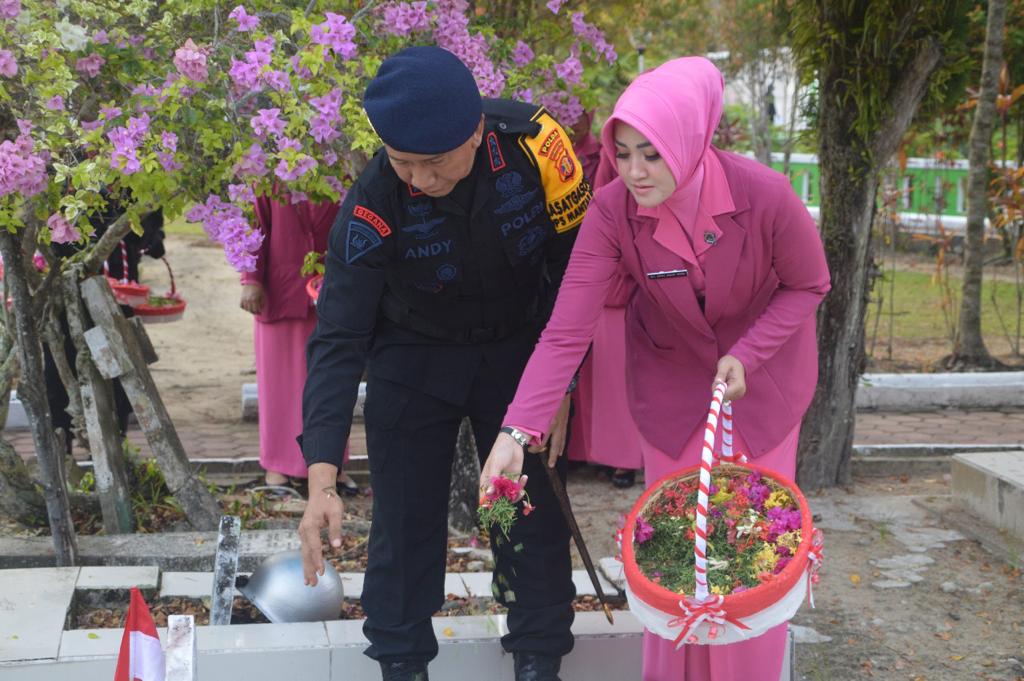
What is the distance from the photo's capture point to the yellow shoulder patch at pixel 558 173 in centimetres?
323


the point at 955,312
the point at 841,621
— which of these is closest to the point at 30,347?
the point at 841,621

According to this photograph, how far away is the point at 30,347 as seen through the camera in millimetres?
4383

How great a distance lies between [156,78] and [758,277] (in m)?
2.08

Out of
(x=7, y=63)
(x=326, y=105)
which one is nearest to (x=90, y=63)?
(x=7, y=63)

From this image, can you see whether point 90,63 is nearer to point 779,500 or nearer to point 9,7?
point 9,7

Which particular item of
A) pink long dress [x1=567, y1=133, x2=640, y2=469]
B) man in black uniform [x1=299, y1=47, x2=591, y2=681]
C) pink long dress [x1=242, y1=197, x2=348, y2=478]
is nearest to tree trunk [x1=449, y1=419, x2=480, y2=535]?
pink long dress [x1=567, y1=133, x2=640, y2=469]

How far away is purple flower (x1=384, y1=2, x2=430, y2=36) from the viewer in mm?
4172

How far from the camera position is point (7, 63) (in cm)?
365

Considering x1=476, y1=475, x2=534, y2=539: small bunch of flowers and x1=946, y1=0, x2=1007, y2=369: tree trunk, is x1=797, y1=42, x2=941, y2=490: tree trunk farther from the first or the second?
x1=476, y1=475, x2=534, y2=539: small bunch of flowers

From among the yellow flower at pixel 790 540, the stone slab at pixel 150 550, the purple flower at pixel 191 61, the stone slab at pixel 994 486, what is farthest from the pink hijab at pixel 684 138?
the stone slab at pixel 994 486

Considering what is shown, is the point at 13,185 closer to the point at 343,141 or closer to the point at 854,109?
the point at 343,141

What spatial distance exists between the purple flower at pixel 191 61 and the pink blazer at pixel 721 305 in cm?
137

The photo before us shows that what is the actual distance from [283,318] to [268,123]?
236 centimetres

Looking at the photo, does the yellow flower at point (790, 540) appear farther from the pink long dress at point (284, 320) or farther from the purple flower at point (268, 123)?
the pink long dress at point (284, 320)
